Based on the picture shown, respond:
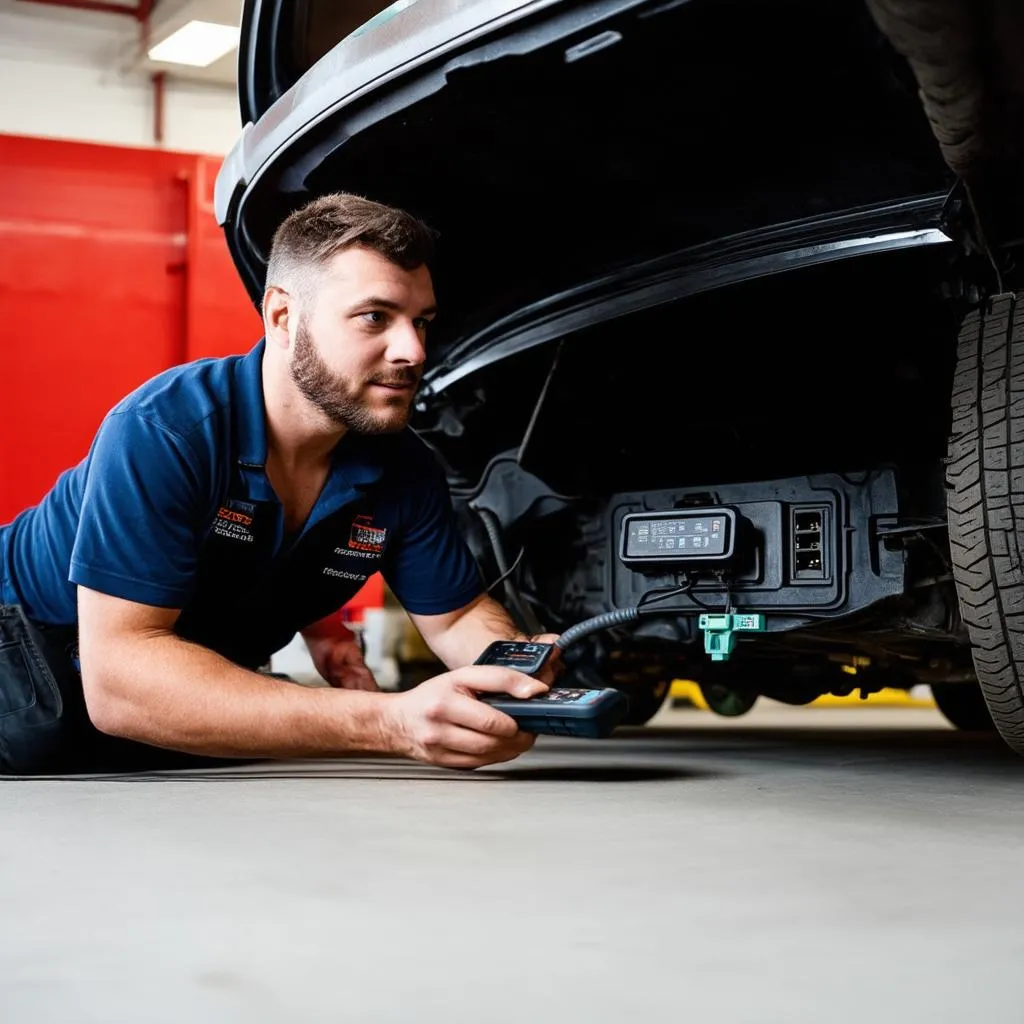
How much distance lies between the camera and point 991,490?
4.44ft

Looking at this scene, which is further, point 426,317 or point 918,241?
point 426,317

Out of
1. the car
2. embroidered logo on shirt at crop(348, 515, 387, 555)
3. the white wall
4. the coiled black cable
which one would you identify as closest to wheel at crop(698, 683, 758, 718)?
the car

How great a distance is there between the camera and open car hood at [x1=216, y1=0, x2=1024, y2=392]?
118 centimetres

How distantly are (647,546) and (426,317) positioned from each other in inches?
18.4

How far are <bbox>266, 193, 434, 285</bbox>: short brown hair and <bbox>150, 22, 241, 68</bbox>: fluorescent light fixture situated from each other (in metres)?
A: 6.68

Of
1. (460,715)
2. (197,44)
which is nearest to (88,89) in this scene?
(197,44)

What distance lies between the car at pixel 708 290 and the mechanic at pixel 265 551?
6.4 inches

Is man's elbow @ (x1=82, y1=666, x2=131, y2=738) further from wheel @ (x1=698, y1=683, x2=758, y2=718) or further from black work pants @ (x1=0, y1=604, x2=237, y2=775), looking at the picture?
wheel @ (x1=698, y1=683, x2=758, y2=718)

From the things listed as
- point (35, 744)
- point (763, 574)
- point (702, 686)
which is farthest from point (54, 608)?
point (702, 686)

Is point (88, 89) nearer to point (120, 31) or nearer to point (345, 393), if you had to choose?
point (120, 31)

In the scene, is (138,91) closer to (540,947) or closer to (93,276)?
(93,276)

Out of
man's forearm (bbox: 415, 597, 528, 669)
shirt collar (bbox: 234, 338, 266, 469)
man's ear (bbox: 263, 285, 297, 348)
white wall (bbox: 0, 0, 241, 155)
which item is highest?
white wall (bbox: 0, 0, 241, 155)

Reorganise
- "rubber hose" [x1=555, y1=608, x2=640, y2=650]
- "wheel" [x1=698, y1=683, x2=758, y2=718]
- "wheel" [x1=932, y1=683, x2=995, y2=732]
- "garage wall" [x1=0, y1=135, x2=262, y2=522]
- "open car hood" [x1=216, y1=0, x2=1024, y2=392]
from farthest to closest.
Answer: "garage wall" [x1=0, y1=135, x2=262, y2=522], "wheel" [x1=932, y1=683, x2=995, y2=732], "wheel" [x1=698, y1=683, x2=758, y2=718], "rubber hose" [x1=555, y1=608, x2=640, y2=650], "open car hood" [x1=216, y1=0, x2=1024, y2=392]

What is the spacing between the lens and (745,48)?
1.25 m
